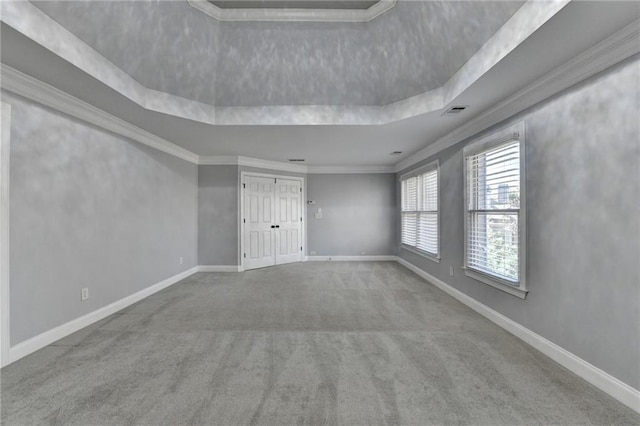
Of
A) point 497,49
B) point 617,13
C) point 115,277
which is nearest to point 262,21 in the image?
point 497,49

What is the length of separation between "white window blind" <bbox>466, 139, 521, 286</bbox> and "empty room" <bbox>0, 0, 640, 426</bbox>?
3 centimetres

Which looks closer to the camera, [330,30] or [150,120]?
[330,30]

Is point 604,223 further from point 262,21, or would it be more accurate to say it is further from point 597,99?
point 262,21

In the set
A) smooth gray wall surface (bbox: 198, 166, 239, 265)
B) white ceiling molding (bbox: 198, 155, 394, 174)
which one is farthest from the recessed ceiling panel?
smooth gray wall surface (bbox: 198, 166, 239, 265)

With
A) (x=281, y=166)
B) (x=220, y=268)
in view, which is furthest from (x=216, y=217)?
(x=281, y=166)

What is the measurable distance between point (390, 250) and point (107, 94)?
246 inches

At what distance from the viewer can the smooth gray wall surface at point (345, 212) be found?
7.06 meters

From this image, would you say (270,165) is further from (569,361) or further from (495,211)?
(569,361)

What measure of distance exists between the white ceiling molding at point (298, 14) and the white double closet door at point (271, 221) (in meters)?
3.41

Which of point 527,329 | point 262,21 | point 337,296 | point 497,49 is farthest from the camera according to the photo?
point 337,296

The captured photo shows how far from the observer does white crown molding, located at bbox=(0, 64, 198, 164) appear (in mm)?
2260

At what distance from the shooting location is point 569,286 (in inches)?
86.4

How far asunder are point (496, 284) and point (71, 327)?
4548 mm

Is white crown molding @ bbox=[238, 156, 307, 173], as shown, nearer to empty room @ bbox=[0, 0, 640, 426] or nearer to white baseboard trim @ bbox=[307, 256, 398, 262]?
empty room @ bbox=[0, 0, 640, 426]
